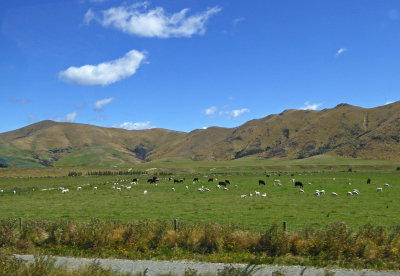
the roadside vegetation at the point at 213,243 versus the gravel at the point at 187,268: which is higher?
the roadside vegetation at the point at 213,243

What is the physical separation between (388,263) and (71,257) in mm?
13802

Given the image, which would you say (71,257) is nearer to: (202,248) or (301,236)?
(202,248)

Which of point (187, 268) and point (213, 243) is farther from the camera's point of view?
point (213, 243)

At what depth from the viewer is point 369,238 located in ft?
50.2

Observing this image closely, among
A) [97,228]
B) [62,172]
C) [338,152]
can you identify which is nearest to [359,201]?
[97,228]

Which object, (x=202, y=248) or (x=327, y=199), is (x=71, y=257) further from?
(x=327, y=199)

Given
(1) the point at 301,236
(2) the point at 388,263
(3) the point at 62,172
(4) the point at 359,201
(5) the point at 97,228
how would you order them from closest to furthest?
(2) the point at 388,263 → (1) the point at 301,236 → (5) the point at 97,228 → (4) the point at 359,201 → (3) the point at 62,172

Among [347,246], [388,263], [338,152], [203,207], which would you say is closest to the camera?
[388,263]

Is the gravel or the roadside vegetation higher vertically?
the roadside vegetation

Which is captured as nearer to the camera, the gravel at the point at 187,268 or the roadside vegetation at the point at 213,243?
the gravel at the point at 187,268

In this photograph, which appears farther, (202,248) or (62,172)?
(62,172)

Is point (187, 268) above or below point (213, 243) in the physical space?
below

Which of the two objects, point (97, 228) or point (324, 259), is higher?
point (97, 228)

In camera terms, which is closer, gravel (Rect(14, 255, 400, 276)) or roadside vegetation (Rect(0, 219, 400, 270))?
gravel (Rect(14, 255, 400, 276))
